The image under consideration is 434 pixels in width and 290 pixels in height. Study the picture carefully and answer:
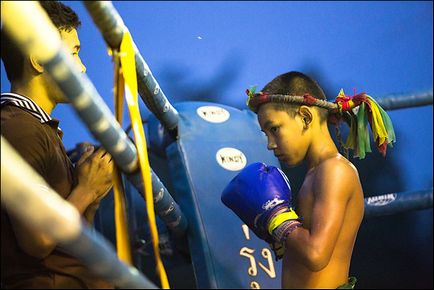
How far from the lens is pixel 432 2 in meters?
2.94

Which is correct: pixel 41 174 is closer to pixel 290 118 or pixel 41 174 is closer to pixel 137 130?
pixel 137 130

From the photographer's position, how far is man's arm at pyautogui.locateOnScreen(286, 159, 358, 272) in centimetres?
111

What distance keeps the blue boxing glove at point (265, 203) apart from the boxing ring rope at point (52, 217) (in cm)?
49

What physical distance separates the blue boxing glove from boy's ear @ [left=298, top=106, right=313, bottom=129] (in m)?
0.12

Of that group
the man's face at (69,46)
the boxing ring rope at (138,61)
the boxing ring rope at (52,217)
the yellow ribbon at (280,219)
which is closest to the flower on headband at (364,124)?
the yellow ribbon at (280,219)

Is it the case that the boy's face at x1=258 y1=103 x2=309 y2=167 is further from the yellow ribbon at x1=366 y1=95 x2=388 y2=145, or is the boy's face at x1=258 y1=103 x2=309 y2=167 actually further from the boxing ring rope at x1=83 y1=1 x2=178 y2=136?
the boxing ring rope at x1=83 y1=1 x2=178 y2=136

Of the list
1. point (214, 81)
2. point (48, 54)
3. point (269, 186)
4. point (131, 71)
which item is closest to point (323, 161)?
point (269, 186)

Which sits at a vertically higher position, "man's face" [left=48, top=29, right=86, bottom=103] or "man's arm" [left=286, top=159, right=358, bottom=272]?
"man's face" [left=48, top=29, right=86, bottom=103]

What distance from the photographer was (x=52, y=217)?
0.66 m

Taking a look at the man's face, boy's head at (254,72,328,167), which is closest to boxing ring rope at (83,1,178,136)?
the man's face

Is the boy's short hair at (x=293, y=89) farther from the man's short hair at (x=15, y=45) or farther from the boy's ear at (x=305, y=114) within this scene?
the man's short hair at (x=15, y=45)

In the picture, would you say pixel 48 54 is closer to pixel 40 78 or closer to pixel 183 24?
pixel 40 78

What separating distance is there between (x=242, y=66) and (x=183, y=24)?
Result: 30cm

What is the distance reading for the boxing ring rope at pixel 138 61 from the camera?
2.68ft
